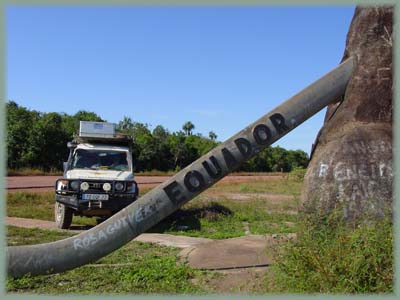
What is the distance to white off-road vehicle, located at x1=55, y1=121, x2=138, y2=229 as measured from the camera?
9805mm

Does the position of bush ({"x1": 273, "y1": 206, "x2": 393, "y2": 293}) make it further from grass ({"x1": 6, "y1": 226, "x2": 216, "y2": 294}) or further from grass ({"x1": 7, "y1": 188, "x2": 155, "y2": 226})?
grass ({"x1": 7, "y1": 188, "x2": 155, "y2": 226})

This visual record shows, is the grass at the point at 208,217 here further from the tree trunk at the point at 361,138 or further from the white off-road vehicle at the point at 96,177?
the tree trunk at the point at 361,138

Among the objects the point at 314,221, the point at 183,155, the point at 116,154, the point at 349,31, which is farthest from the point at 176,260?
the point at 183,155

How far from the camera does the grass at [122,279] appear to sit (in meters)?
5.14

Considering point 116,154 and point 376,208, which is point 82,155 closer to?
point 116,154

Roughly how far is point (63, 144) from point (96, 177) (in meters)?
33.0

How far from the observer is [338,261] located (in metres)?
4.43

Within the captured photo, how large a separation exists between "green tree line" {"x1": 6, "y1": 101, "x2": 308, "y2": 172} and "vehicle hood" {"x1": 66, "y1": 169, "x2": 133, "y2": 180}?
1349cm

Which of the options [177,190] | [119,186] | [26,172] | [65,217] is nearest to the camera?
[177,190]

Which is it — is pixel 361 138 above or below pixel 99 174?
above

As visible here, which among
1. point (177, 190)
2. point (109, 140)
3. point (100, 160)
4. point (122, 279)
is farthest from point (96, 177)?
point (122, 279)

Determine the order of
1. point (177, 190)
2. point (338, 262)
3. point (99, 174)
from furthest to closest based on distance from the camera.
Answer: point (99, 174), point (177, 190), point (338, 262)

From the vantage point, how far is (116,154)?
36.4 feet

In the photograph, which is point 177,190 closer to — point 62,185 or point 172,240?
point 172,240
